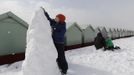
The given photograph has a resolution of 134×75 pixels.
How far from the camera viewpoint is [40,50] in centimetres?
454

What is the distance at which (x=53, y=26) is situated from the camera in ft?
16.5

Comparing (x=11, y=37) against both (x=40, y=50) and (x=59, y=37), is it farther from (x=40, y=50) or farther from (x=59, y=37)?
(x=40, y=50)

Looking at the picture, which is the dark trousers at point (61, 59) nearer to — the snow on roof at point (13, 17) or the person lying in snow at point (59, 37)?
the person lying in snow at point (59, 37)

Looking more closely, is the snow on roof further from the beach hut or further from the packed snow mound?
the packed snow mound

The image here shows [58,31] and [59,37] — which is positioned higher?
[58,31]

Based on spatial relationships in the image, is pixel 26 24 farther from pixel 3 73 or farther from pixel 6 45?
pixel 3 73

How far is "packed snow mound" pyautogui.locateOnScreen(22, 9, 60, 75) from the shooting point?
437cm

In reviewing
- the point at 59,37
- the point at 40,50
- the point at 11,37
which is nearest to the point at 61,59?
the point at 59,37

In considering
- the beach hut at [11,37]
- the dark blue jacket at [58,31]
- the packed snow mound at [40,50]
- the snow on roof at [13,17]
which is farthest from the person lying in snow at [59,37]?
the snow on roof at [13,17]

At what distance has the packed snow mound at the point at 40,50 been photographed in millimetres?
4367

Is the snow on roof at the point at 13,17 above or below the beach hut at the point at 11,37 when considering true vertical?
above

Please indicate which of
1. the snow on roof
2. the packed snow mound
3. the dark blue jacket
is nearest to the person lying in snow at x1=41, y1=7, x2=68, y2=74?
the dark blue jacket

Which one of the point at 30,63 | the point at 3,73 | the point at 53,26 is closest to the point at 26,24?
the point at 3,73

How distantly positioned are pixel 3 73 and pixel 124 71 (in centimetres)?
382
